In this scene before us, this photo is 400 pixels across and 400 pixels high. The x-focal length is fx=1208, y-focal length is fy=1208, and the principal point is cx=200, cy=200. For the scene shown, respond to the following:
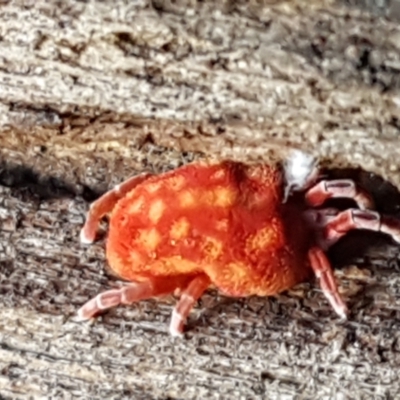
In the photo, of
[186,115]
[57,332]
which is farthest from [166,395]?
[186,115]

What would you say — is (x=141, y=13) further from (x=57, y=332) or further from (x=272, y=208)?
(x=57, y=332)

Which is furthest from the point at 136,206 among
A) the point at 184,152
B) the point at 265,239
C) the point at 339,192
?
the point at 339,192

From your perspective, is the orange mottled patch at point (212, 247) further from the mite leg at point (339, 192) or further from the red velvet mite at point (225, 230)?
the mite leg at point (339, 192)

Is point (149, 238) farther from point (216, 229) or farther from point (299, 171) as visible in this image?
point (299, 171)

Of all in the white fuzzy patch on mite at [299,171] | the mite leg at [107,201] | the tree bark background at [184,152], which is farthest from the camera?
the mite leg at [107,201]

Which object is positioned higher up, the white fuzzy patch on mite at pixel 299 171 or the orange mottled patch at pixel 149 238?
the white fuzzy patch on mite at pixel 299 171

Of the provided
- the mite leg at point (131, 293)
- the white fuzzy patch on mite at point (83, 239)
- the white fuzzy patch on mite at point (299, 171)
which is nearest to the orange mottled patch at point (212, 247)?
the mite leg at point (131, 293)
